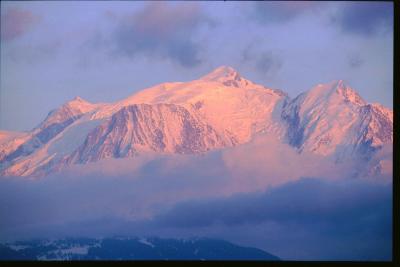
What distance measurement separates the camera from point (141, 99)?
78.6 ft

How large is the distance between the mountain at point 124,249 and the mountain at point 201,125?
2.19 meters

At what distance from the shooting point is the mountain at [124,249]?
21078 millimetres

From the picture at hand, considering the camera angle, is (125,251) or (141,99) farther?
(141,99)

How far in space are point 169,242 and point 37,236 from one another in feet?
10.1

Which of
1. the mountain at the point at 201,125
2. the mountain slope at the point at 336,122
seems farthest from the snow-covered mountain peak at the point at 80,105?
the mountain slope at the point at 336,122

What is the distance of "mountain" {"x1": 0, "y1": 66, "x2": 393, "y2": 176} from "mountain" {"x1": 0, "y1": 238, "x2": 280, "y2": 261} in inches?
86.3

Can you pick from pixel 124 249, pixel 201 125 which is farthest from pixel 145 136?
pixel 124 249

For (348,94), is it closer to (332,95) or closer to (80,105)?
(332,95)

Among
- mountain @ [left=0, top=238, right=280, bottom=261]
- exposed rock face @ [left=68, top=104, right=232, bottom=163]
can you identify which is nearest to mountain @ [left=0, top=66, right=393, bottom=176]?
exposed rock face @ [left=68, top=104, right=232, bottom=163]

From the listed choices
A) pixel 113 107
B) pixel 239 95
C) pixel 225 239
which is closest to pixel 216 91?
pixel 239 95

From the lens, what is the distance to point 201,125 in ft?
84.4

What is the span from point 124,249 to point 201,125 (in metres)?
5.47
